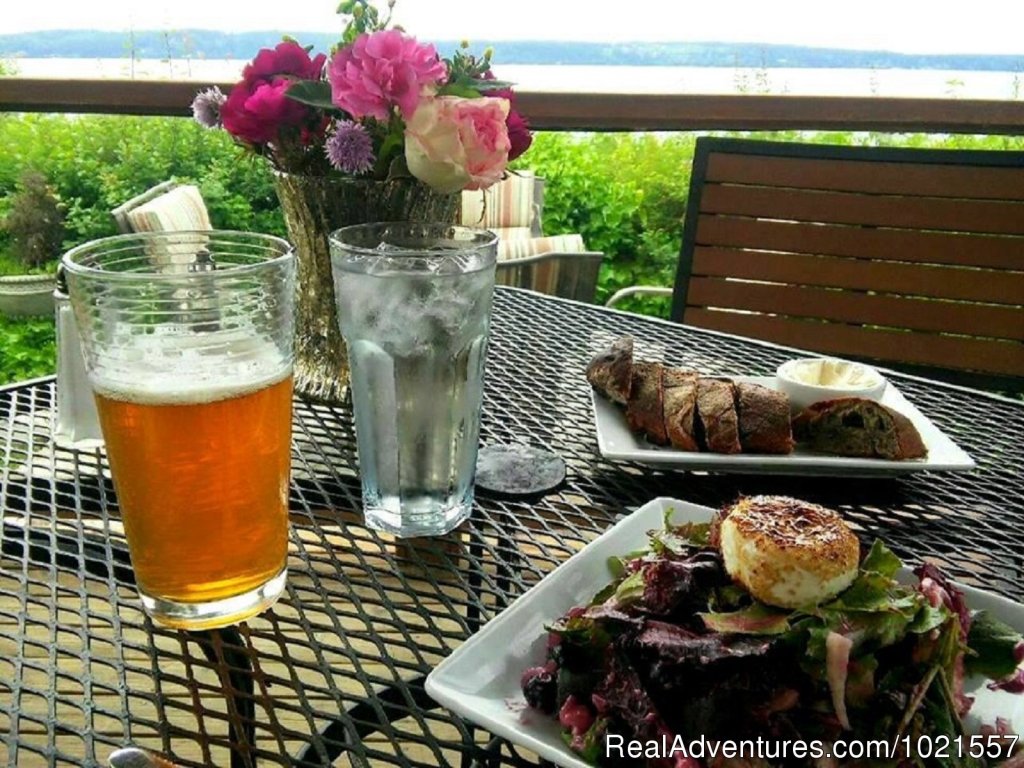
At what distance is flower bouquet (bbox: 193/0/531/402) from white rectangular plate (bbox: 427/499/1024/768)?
1.46 feet

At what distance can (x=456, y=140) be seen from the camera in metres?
0.97

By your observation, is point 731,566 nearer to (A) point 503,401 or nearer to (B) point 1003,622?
(B) point 1003,622

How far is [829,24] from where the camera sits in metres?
4.32

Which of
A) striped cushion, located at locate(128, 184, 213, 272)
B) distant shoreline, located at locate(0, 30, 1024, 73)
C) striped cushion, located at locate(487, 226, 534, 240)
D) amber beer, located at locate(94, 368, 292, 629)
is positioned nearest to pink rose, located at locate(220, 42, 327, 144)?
amber beer, located at locate(94, 368, 292, 629)

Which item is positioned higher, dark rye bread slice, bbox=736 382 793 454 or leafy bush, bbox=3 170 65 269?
dark rye bread slice, bbox=736 382 793 454

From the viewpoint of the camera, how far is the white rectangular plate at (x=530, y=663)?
59 centimetres

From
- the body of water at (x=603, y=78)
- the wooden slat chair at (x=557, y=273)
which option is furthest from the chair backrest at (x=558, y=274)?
the body of water at (x=603, y=78)

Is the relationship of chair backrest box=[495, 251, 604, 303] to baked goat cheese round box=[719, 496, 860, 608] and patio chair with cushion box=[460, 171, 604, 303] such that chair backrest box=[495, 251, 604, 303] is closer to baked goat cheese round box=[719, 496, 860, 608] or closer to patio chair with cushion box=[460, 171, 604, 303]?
patio chair with cushion box=[460, 171, 604, 303]

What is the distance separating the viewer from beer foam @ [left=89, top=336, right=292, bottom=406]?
649mm

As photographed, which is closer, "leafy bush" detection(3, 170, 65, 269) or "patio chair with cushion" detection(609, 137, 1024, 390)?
"patio chair with cushion" detection(609, 137, 1024, 390)

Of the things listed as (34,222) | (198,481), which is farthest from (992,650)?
(34,222)

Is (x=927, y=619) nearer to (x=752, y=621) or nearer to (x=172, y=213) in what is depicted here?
(x=752, y=621)

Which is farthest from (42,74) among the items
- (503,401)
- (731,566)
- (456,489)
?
(731,566)

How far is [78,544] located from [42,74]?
1.67m
